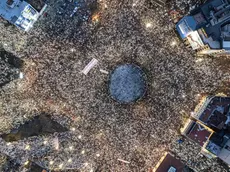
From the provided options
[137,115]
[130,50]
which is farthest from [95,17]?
[137,115]

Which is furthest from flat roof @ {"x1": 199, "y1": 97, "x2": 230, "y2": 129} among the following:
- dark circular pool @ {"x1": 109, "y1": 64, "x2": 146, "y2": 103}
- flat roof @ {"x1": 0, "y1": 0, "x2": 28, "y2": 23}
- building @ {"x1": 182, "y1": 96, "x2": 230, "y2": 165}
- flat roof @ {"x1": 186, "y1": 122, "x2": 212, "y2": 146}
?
flat roof @ {"x1": 0, "y1": 0, "x2": 28, "y2": 23}

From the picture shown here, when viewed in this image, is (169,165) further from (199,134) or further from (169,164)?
(199,134)

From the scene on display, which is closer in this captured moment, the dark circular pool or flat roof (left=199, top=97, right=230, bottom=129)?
flat roof (left=199, top=97, right=230, bottom=129)

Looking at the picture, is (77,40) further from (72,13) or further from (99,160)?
(99,160)

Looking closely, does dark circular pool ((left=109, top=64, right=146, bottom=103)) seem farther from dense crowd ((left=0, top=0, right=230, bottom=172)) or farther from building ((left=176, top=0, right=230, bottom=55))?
building ((left=176, top=0, right=230, bottom=55))

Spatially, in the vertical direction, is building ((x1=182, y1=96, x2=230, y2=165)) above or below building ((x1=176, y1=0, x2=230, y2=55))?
below
